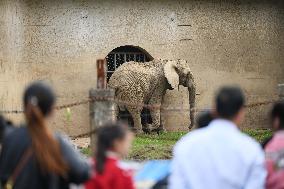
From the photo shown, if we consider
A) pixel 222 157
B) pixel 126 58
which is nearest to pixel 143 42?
pixel 126 58

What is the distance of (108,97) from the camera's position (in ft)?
27.2

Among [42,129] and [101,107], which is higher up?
[42,129]

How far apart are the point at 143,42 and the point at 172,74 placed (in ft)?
3.41

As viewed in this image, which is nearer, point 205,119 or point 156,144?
point 205,119

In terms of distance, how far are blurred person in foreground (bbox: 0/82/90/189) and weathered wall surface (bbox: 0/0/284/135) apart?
9.66 m

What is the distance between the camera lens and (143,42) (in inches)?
591

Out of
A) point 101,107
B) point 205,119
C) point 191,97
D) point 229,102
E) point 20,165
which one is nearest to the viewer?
point 20,165

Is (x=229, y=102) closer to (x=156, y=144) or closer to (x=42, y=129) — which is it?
(x=42, y=129)

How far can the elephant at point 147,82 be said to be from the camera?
14.5 metres

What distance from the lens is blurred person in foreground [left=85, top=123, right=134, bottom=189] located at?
4.42 metres

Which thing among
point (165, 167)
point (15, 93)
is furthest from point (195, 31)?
Result: point (165, 167)

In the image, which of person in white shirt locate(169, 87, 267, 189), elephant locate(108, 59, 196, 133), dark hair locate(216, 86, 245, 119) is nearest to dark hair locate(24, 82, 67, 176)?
person in white shirt locate(169, 87, 267, 189)

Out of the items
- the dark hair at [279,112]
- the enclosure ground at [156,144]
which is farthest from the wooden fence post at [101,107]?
the dark hair at [279,112]

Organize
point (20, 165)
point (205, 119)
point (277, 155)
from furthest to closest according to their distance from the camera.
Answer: point (205, 119), point (277, 155), point (20, 165)
